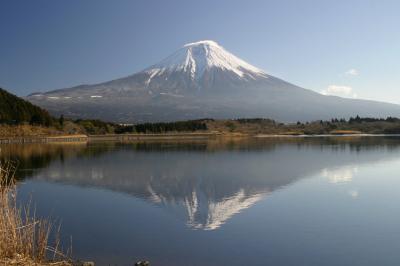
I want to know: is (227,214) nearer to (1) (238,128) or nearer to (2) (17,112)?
(2) (17,112)

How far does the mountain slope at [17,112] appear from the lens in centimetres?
6769

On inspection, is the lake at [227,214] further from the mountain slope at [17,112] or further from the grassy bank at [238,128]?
the grassy bank at [238,128]

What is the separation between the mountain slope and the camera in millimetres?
67688

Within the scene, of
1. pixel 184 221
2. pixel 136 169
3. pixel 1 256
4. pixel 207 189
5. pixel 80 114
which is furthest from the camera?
pixel 80 114

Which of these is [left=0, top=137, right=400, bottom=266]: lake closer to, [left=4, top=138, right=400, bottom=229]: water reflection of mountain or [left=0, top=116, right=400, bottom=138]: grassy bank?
[left=4, top=138, right=400, bottom=229]: water reflection of mountain

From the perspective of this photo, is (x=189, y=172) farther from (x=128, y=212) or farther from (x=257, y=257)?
(x=257, y=257)

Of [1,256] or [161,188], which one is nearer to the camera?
[1,256]

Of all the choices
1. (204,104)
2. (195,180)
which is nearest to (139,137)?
(195,180)

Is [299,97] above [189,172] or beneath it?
above

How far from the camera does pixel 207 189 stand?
55.0 feet

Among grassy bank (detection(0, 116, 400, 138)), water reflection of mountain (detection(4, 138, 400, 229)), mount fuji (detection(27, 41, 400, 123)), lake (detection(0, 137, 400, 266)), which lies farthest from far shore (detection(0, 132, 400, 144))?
mount fuji (detection(27, 41, 400, 123))

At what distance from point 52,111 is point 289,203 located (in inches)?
6816

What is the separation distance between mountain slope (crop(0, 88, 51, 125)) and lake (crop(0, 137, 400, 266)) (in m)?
49.7

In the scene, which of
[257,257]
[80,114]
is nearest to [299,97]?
[80,114]
